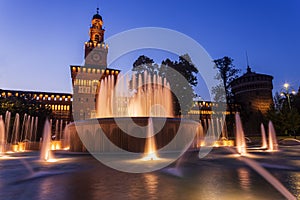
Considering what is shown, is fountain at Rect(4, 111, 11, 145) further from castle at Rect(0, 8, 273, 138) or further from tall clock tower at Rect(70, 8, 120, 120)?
tall clock tower at Rect(70, 8, 120, 120)

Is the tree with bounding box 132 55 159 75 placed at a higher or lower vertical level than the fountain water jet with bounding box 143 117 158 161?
higher

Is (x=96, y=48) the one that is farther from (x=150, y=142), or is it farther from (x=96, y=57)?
(x=150, y=142)

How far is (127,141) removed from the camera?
38.2 feet

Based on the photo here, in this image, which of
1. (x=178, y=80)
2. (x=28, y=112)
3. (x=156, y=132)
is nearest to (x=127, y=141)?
(x=156, y=132)

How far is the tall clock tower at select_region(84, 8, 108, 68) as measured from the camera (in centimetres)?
6556

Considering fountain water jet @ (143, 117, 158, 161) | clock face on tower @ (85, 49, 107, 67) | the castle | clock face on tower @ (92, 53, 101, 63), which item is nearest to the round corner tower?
the castle

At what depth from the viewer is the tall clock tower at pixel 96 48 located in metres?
65.6

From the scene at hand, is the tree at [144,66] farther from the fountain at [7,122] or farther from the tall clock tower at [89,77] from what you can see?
the tall clock tower at [89,77]

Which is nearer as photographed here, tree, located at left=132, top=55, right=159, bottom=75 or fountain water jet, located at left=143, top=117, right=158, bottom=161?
fountain water jet, located at left=143, top=117, right=158, bottom=161

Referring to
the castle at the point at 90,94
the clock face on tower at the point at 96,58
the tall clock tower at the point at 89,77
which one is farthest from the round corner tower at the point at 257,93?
the clock face on tower at the point at 96,58

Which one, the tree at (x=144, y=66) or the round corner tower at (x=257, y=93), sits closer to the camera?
the tree at (x=144, y=66)

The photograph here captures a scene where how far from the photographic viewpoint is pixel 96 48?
6731cm

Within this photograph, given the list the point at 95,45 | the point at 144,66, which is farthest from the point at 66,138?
the point at 95,45

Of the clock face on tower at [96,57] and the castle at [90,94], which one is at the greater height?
the clock face on tower at [96,57]
